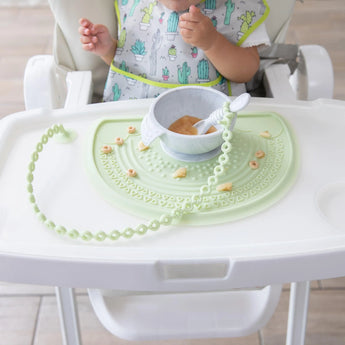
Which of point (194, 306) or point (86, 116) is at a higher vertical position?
point (86, 116)

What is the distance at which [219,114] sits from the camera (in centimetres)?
74

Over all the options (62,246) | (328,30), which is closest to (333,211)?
(62,246)

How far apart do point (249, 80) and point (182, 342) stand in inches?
23.0

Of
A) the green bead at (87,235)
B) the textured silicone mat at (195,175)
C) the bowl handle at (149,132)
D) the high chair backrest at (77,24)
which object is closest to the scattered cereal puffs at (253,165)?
the textured silicone mat at (195,175)

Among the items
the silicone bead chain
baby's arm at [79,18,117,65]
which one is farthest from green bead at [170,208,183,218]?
baby's arm at [79,18,117,65]

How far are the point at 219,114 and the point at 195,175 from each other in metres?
0.09

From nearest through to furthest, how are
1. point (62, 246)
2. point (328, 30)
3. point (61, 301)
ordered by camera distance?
point (62, 246), point (61, 301), point (328, 30)

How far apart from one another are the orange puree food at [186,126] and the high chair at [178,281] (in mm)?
187

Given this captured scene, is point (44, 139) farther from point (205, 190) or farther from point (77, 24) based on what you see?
point (77, 24)

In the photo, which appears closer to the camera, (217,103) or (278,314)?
(217,103)

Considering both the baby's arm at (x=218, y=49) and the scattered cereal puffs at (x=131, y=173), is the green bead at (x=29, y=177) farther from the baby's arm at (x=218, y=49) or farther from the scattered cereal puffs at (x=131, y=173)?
the baby's arm at (x=218, y=49)

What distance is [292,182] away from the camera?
0.72 m

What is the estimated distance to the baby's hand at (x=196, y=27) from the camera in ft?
2.79

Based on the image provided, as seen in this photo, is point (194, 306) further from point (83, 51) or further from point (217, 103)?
point (83, 51)
